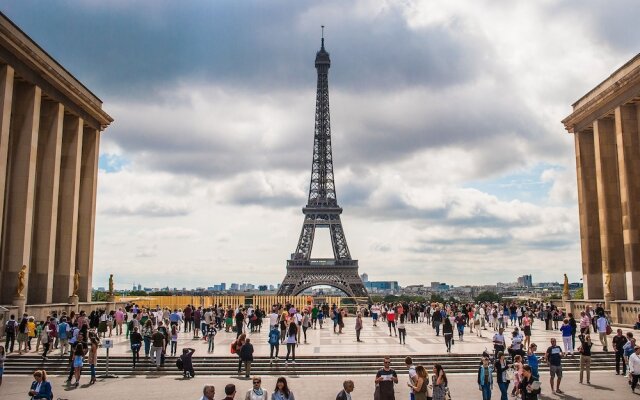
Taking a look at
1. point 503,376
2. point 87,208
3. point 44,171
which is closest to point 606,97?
point 503,376

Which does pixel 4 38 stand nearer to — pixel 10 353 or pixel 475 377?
pixel 10 353

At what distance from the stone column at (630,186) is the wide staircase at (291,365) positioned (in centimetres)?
2019

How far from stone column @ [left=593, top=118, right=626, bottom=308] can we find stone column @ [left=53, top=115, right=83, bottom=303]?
4198cm

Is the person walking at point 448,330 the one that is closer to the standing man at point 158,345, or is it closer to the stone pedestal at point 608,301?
the standing man at point 158,345

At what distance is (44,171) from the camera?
1748 inches

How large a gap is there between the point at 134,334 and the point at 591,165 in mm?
43692

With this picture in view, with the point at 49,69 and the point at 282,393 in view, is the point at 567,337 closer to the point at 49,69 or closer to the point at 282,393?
the point at 282,393

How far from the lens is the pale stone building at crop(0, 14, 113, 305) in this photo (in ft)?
125

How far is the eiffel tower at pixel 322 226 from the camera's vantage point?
108 m

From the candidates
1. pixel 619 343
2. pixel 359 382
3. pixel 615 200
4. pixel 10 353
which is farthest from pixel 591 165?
pixel 10 353

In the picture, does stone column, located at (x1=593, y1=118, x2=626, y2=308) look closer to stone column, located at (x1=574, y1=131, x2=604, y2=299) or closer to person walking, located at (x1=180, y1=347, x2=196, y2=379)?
stone column, located at (x1=574, y1=131, x2=604, y2=299)

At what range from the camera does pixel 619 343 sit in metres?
23.2

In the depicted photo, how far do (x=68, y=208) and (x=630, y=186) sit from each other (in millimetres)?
42662

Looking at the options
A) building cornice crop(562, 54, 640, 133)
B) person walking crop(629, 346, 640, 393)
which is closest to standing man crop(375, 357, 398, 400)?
person walking crop(629, 346, 640, 393)
